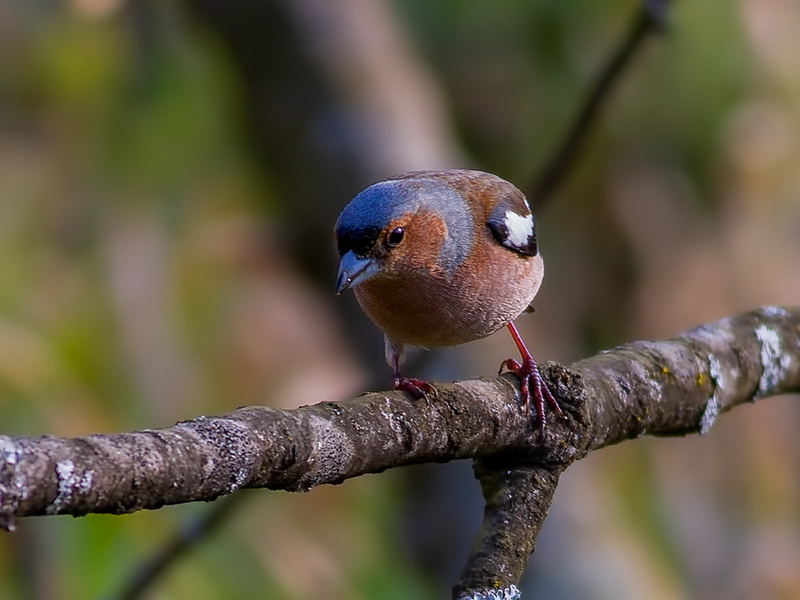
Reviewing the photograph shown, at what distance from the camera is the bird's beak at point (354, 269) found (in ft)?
12.4

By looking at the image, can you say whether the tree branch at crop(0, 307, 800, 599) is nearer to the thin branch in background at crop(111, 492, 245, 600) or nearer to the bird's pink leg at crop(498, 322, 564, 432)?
the bird's pink leg at crop(498, 322, 564, 432)

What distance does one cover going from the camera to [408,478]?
6.96m

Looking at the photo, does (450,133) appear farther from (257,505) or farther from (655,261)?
(257,505)

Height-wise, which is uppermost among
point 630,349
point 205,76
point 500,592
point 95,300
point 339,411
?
point 205,76

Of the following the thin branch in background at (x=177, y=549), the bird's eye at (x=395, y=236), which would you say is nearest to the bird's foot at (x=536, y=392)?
the bird's eye at (x=395, y=236)

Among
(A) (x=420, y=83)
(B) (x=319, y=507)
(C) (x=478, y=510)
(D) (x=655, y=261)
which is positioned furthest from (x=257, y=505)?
(D) (x=655, y=261)

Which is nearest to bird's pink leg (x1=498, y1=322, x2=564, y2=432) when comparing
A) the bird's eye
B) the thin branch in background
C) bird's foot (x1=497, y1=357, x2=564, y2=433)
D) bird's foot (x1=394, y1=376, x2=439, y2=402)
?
bird's foot (x1=497, y1=357, x2=564, y2=433)

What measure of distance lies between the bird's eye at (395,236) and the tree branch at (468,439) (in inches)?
33.0

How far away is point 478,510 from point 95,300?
2586 mm

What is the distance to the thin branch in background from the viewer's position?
4.25 meters

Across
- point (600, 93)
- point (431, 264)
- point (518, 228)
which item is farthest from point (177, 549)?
point (600, 93)

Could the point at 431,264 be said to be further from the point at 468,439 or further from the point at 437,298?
the point at 468,439

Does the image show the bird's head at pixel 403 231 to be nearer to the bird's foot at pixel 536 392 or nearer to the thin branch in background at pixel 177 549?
the bird's foot at pixel 536 392

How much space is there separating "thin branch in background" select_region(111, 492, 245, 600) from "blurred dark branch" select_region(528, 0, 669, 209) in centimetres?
193
